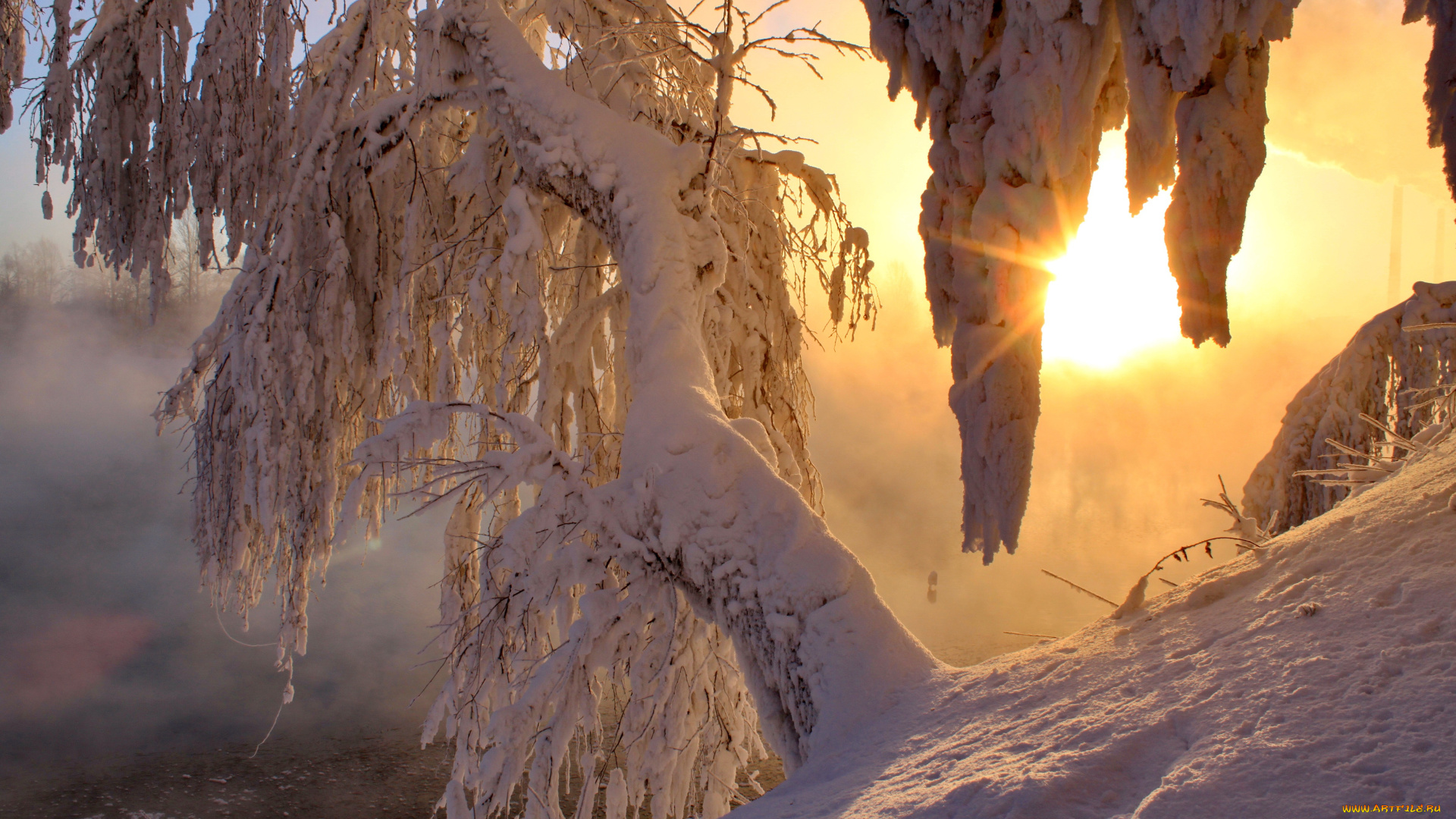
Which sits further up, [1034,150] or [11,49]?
[11,49]

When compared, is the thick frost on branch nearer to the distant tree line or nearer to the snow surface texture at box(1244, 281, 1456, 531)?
the snow surface texture at box(1244, 281, 1456, 531)

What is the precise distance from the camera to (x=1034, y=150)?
1.72 metres

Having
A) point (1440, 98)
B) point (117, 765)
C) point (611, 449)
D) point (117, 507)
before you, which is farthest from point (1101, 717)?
point (117, 507)

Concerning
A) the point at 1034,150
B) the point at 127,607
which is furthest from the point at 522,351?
the point at 127,607

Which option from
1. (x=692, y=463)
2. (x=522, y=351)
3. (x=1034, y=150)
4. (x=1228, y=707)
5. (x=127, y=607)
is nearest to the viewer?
(x=1228, y=707)

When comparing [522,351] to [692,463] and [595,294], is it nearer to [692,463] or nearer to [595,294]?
[595,294]

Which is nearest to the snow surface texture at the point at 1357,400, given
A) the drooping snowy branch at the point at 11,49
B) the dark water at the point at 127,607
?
the drooping snowy branch at the point at 11,49

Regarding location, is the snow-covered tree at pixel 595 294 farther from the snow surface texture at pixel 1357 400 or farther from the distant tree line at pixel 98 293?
the distant tree line at pixel 98 293

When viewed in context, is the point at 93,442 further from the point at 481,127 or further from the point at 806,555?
the point at 806,555

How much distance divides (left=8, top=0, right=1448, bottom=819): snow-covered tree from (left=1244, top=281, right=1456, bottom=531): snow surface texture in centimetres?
366

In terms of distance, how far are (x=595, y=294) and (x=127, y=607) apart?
53.4 ft

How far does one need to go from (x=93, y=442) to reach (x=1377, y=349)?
23904 mm

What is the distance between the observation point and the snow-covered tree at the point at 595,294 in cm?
174

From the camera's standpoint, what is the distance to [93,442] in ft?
60.4
